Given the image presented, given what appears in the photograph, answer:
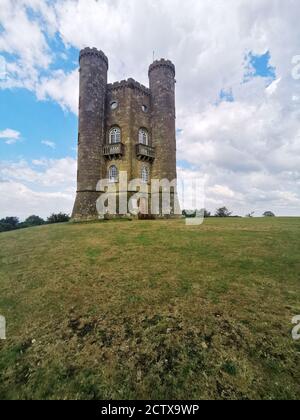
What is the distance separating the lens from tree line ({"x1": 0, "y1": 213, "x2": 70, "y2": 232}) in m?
31.1

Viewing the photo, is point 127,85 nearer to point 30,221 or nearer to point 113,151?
point 113,151

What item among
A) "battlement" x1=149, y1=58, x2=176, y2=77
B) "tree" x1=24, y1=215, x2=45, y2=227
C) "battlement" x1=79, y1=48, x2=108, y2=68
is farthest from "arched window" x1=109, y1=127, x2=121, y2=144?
"tree" x1=24, y1=215, x2=45, y2=227

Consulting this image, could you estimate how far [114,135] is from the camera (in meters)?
24.3

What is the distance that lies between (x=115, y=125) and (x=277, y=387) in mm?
24893

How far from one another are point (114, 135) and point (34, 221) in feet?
84.7

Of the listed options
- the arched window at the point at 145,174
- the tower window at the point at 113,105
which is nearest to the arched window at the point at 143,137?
the arched window at the point at 145,174

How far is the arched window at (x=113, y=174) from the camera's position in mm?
23203

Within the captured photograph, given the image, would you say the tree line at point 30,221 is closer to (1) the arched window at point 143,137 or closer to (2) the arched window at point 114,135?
(2) the arched window at point 114,135

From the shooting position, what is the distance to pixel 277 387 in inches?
142

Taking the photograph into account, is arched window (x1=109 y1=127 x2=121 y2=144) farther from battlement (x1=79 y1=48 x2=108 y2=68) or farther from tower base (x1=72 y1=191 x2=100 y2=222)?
battlement (x1=79 y1=48 x2=108 y2=68)

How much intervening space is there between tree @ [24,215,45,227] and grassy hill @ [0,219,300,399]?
3203 centimetres

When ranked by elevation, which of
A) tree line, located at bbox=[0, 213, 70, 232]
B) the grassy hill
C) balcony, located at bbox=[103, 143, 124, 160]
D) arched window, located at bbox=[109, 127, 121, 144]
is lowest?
the grassy hill

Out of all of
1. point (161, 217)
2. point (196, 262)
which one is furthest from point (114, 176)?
point (196, 262)
